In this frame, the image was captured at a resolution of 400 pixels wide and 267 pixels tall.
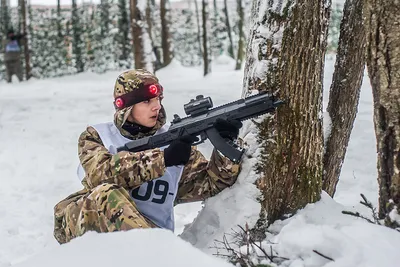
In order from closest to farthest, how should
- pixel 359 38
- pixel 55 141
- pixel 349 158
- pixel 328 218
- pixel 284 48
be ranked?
pixel 328 218 < pixel 284 48 < pixel 359 38 < pixel 349 158 < pixel 55 141

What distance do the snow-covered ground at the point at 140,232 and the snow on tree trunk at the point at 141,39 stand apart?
0.91 metres

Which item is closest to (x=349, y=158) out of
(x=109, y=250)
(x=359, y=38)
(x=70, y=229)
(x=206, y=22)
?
(x=359, y=38)

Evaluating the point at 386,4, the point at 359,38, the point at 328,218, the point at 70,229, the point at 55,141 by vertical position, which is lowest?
the point at 55,141

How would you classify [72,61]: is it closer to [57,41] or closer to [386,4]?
Result: [57,41]

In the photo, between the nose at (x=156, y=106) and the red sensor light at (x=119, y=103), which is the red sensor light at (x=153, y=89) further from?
the red sensor light at (x=119, y=103)

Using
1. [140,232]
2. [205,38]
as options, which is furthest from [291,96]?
[205,38]

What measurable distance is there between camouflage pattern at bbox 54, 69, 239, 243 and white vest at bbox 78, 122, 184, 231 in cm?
8

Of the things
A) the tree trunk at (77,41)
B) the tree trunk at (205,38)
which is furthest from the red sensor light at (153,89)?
the tree trunk at (77,41)

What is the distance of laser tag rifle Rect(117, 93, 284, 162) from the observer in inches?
116

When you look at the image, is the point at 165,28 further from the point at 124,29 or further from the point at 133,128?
the point at 133,128

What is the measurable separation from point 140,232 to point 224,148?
0.90 m

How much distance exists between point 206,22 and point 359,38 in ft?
43.0

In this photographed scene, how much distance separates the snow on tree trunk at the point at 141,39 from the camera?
10.9 m

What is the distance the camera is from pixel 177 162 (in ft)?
10.6
